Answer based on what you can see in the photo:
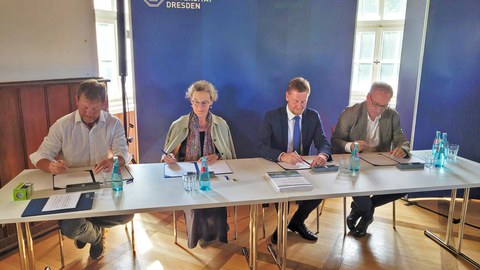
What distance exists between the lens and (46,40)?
2850mm

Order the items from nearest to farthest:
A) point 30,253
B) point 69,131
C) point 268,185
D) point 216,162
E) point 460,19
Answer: point 30,253 < point 268,185 < point 69,131 < point 216,162 < point 460,19

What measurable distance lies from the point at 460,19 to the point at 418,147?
124 cm

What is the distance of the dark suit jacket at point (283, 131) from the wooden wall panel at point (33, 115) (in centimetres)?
166

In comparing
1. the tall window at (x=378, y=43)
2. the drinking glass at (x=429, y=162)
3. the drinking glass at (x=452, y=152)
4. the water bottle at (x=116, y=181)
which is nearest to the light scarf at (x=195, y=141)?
the water bottle at (x=116, y=181)

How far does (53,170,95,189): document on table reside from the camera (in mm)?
2060

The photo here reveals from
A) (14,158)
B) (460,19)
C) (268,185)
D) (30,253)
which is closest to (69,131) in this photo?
(14,158)

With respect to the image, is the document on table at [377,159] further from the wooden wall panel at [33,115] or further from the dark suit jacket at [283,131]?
the wooden wall panel at [33,115]

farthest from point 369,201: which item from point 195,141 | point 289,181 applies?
point 195,141

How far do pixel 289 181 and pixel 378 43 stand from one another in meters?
2.54

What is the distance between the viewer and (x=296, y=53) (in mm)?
3410

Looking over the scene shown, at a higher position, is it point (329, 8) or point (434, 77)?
point (329, 8)

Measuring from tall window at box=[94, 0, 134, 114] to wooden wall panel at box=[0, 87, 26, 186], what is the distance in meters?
0.94

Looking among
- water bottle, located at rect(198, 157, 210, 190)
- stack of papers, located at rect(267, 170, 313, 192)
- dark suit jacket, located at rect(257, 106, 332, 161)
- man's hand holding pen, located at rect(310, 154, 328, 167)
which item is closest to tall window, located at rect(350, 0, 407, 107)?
dark suit jacket, located at rect(257, 106, 332, 161)

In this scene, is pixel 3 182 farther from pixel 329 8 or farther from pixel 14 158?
pixel 329 8
